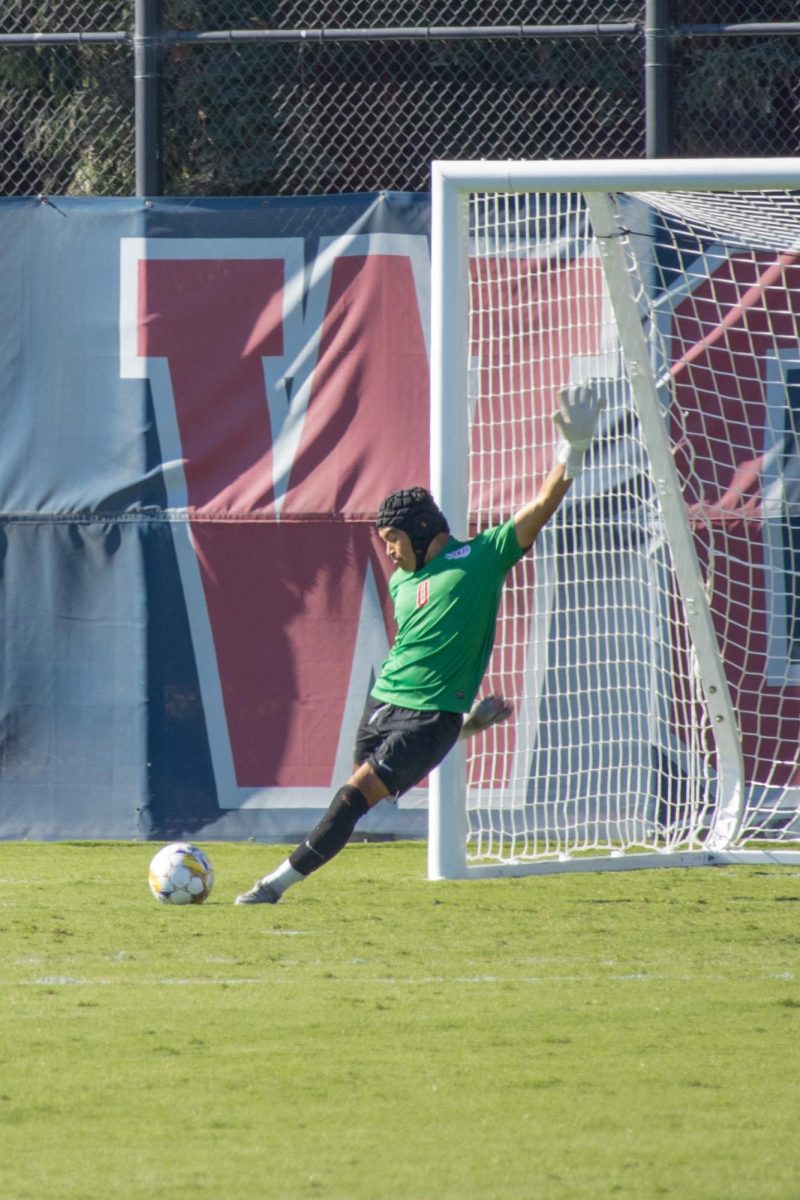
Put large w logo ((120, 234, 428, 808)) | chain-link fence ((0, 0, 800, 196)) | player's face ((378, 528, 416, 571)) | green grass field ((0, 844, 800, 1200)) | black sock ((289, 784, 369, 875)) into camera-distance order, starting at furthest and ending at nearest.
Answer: chain-link fence ((0, 0, 800, 196)), large w logo ((120, 234, 428, 808)), player's face ((378, 528, 416, 571)), black sock ((289, 784, 369, 875)), green grass field ((0, 844, 800, 1200))

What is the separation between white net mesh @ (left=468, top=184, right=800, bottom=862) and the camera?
27.9 feet

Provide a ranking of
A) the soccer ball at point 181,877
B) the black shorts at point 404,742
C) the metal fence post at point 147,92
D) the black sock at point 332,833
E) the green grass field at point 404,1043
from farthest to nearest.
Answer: the metal fence post at point 147,92, the soccer ball at point 181,877, the black shorts at point 404,742, the black sock at point 332,833, the green grass field at point 404,1043

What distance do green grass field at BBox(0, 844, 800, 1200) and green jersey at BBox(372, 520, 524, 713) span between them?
0.82 metres

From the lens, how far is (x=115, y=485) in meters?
8.97

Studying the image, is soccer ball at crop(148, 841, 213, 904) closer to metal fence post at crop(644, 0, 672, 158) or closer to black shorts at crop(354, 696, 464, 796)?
black shorts at crop(354, 696, 464, 796)

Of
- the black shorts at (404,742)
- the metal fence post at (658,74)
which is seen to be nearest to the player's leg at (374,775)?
the black shorts at (404,742)

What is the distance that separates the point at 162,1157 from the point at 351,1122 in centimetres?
47

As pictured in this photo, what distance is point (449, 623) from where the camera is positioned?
686 centimetres

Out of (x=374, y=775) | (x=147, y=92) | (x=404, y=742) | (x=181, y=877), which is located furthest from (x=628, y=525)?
(x=147, y=92)

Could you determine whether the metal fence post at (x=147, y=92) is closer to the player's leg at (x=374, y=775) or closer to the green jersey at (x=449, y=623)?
the green jersey at (x=449, y=623)

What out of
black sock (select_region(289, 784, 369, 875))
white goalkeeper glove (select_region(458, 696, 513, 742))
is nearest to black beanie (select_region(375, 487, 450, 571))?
white goalkeeper glove (select_region(458, 696, 513, 742))

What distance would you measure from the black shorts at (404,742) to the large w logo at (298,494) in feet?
6.52

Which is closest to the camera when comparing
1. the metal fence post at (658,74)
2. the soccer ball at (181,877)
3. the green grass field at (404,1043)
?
the green grass field at (404,1043)

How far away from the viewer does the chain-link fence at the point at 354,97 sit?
10.9m
